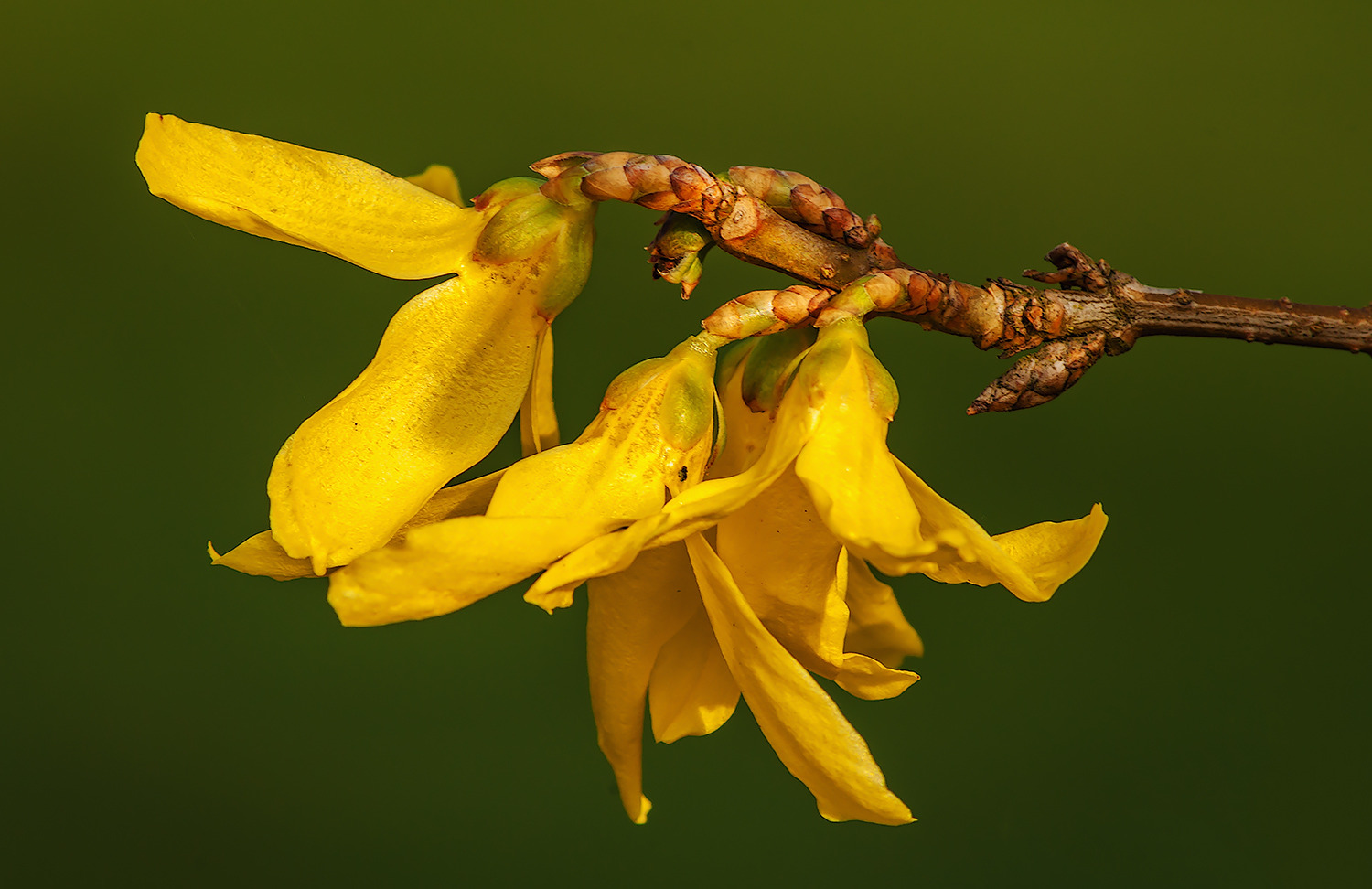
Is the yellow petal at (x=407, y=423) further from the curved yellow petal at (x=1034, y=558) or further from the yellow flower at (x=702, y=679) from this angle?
the curved yellow petal at (x=1034, y=558)

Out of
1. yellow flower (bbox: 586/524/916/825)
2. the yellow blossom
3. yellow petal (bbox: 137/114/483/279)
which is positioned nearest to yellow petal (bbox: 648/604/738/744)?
yellow flower (bbox: 586/524/916/825)

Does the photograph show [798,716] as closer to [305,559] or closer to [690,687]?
[690,687]

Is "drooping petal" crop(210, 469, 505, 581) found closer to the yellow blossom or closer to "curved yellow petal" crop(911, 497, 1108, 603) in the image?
the yellow blossom

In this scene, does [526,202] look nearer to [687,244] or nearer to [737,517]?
[687,244]

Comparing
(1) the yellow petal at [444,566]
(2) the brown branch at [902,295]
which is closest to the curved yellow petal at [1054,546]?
(2) the brown branch at [902,295]

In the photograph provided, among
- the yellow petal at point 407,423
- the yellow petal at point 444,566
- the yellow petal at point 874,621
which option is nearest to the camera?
the yellow petal at point 444,566

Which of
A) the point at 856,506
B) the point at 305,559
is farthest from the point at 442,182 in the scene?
the point at 856,506
